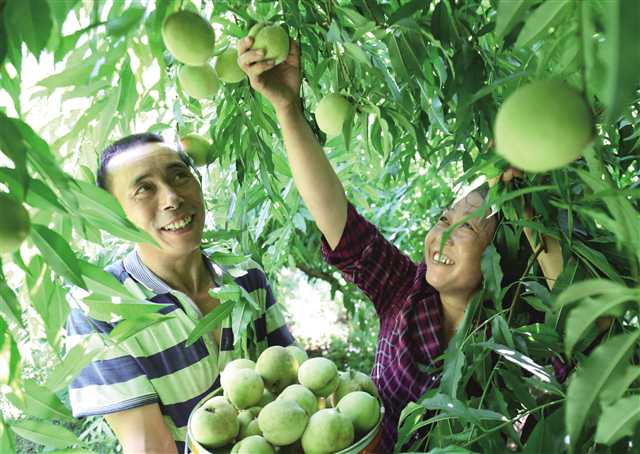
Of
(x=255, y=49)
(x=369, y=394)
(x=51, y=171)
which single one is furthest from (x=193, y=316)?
(x=51, y=171)

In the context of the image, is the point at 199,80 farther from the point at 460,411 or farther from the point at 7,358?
the point at 460,411

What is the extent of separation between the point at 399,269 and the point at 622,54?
1304 millimetres

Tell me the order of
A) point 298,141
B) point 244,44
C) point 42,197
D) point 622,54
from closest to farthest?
point 622,54
point 42,197
point 244,44
point 298,141

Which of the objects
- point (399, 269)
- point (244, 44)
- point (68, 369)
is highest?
point (244, 44)

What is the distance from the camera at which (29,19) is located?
0.47 metres

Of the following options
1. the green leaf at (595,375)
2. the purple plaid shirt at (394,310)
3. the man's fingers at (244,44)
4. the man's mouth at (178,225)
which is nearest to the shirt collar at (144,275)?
the man's mouth at (178,225)

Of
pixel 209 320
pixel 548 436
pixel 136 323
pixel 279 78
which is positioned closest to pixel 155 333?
pixel 209 320

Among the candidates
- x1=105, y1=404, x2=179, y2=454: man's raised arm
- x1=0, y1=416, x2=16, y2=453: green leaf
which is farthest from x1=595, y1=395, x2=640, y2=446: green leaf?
x1=105, y1=404, x2=179, y2=454: man's raised arm

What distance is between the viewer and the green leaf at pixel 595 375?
440 mm

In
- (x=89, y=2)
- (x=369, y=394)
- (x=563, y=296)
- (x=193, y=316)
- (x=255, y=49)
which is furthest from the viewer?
(x=193, y=316)

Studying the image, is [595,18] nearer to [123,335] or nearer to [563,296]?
[563,296]

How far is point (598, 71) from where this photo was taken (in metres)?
0.45

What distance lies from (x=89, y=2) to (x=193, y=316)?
76 cm

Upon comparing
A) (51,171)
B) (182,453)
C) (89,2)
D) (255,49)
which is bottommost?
(182,453)
